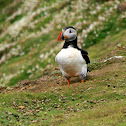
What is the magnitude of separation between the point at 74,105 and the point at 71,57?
281 cm

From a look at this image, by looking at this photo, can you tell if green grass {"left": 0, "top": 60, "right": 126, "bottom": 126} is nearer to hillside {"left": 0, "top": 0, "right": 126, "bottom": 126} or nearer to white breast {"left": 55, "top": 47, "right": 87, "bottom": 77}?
hillside {"left": 0, "top": 0, "right": 126, "bottom": 126}

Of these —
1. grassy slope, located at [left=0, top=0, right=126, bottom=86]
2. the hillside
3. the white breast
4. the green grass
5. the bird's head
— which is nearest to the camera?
the green grass

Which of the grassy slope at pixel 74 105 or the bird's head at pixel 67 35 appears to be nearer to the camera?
the grassy slope at pixel 74 105

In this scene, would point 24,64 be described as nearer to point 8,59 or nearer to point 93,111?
point 8,59

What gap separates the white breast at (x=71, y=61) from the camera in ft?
42.3

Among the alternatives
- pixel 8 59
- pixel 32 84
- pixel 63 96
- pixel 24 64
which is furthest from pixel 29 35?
pixel 63 96

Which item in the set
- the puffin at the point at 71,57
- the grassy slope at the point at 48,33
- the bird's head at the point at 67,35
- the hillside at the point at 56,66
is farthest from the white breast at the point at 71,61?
the grassy slope at the point at 48,33

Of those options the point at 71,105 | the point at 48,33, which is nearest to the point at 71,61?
the point at 71,105

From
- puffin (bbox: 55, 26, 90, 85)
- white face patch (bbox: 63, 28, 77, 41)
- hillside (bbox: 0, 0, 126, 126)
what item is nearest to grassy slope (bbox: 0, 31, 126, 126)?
hillside (bbox: 0, 0, 126, 126)

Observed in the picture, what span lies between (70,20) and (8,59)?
948 centimetres

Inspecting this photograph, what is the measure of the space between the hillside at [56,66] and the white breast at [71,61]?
78 centimetres

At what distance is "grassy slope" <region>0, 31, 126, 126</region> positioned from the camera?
30.2ft

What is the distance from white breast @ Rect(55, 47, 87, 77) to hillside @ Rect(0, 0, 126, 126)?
777 mm

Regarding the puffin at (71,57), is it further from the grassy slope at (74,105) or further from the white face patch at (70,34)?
the grassy slope at (74,105)
